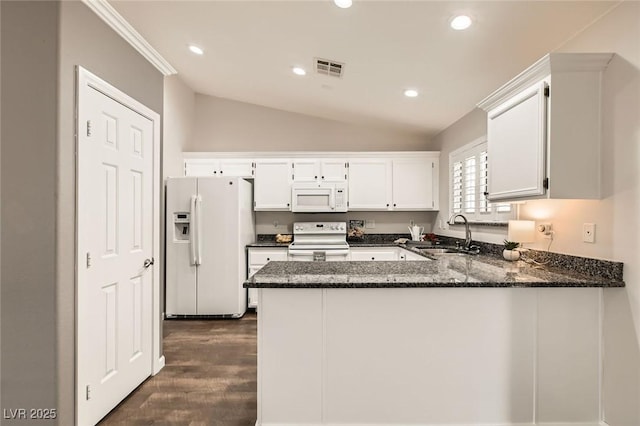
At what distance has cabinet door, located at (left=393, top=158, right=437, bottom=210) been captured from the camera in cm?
454

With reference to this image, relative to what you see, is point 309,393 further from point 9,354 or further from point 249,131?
point 249,131

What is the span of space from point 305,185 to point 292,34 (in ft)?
6.83

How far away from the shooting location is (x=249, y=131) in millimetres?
4930

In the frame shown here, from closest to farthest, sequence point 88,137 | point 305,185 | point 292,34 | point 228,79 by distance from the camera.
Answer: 1. point 88,137
2. point 292,34
3. point 228,79
4. point 305,185

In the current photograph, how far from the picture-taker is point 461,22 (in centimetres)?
210

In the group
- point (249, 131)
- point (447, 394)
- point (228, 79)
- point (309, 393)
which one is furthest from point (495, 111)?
point (249, 131)

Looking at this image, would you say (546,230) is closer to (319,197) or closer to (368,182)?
(368,182)

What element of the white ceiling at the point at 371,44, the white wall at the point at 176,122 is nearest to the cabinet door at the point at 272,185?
the white ceiling at the point at 371,44

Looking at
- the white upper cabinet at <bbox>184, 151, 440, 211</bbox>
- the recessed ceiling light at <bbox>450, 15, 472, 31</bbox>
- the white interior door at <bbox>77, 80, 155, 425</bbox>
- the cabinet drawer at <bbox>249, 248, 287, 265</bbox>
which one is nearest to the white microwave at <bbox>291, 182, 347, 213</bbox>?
the white upper cabinet at <bbox>184, 151, 440, 211</bbox>

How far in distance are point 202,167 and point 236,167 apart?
497 millimetres

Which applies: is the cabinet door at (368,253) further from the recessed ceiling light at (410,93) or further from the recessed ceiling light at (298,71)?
the recessed ceiling light at (298,71)

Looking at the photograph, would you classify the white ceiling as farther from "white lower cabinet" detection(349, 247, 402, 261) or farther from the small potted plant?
"white lower cabinet" detection(349, 247, 402, 261)

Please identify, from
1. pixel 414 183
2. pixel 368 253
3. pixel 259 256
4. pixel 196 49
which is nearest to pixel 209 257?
pixel 259 256

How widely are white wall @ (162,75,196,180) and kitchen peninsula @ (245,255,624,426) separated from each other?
3.15m
